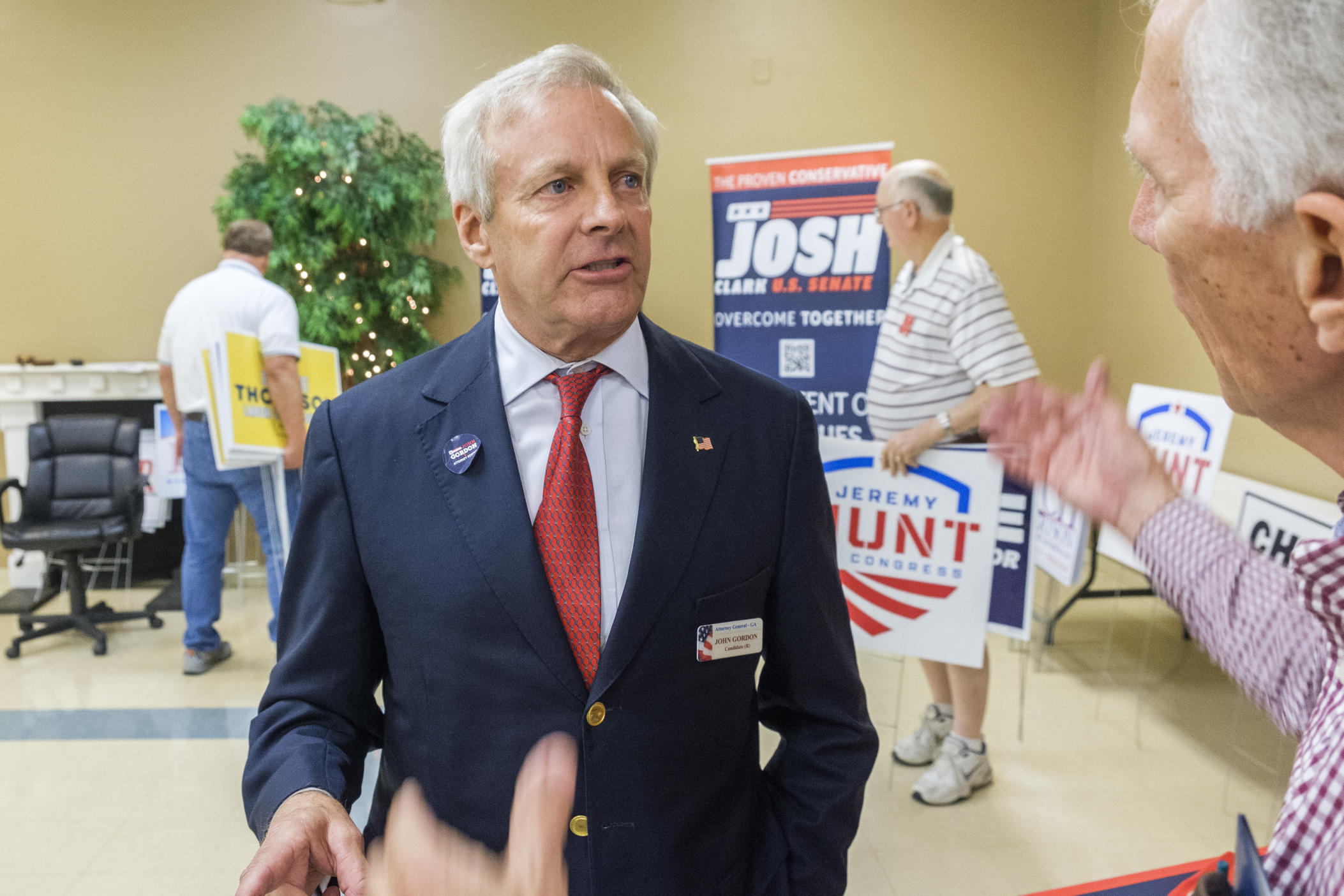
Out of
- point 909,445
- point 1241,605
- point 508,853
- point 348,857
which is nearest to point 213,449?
point 909,445

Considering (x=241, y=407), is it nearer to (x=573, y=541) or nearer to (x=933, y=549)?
(x=933, y=549)

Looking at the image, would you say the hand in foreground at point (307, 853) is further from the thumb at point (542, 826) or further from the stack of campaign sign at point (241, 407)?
the stack of campaign sign at point (241, 407)

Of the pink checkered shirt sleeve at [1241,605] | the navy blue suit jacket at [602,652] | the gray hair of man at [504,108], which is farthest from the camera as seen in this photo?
the gray hair of man at [504,108]

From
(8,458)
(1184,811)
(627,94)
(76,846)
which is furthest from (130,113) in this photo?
(1184,811)

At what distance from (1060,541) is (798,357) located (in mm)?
1424

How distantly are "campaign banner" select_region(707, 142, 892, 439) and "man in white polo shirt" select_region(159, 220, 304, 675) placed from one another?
78.0 inches

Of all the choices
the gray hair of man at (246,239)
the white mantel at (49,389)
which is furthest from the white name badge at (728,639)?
the white mantel at (49,389)

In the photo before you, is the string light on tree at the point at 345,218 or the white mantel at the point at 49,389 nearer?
the string light on tree at the point at 345,218

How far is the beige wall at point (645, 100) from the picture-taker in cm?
581

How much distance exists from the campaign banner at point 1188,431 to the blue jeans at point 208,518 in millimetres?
3717

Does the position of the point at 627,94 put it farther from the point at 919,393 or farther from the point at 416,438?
the point at 919,393

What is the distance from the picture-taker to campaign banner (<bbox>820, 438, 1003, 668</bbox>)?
2.95 m

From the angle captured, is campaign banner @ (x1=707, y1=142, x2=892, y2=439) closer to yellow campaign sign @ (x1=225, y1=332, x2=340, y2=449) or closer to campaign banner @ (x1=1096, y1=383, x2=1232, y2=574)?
campaign banner @ (x1=1096, y1=383, x2=1232, y2=574)

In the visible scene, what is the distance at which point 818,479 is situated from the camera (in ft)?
4.29
